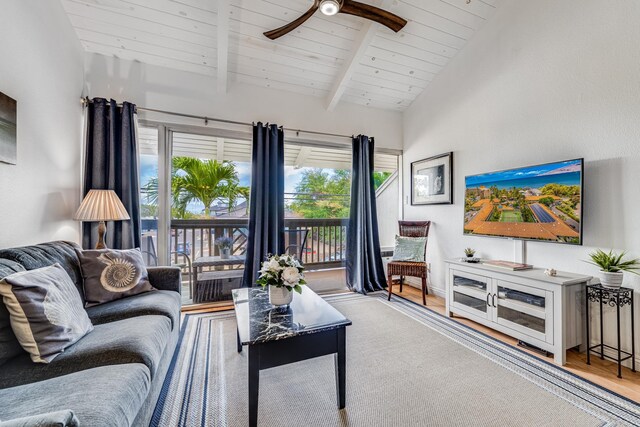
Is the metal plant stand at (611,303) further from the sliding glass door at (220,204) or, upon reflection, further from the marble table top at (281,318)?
the sliding glass door at (220,204)

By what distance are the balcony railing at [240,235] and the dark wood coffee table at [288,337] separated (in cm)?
190

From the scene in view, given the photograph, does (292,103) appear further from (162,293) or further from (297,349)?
(297,349)

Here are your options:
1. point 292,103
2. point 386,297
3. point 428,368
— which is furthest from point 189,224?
point 428,368

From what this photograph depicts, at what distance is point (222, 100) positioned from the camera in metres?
3.48

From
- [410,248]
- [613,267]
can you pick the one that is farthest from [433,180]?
[613,267]

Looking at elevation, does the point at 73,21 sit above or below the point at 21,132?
above

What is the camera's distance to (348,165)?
442 cm

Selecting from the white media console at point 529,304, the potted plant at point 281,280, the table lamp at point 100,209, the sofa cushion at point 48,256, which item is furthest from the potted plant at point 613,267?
the table lamp at point 100,209

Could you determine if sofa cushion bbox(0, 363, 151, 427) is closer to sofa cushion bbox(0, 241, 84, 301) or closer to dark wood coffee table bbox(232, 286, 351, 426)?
dark wood coffee table bbox(232, 286, 351, 426)

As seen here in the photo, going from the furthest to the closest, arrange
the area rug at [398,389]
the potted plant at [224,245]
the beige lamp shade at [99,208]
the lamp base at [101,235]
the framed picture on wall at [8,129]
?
the potted plant at [224,245] < the lamp base at [101,235] < the beige lamp shade at [99,208] < the framed picture on wall at [8,129] < the area rug at [398,389]

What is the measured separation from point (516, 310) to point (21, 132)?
407 centimetres

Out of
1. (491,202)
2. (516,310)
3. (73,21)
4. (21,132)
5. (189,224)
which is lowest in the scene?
(516,310)

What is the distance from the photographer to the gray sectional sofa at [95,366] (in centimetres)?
100

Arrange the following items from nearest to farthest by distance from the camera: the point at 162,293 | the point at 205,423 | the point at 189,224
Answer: the point at 205,423, the point at 162,293, the point at 189,224
